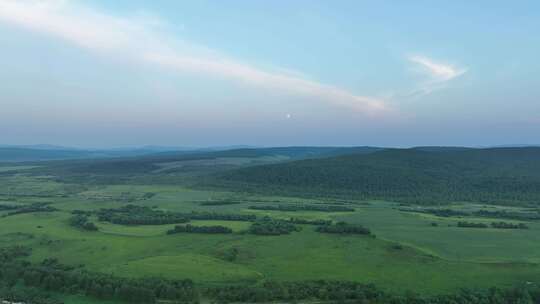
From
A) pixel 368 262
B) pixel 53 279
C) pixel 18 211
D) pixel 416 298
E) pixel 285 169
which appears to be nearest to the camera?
pixel 416 298

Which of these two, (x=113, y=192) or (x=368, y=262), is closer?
(x=368, y=262)

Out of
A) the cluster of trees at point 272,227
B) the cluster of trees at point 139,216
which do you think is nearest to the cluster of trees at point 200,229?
the cluster of trees at point 272,227

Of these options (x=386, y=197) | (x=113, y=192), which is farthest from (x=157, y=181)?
(x=386, y=197)

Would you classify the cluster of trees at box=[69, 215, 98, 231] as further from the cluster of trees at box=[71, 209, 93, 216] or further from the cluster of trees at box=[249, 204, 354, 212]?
the cluster of trees at box=[249, 204, 354, 212]

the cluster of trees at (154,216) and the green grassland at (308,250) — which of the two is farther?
the cluster of trees at (154,216)

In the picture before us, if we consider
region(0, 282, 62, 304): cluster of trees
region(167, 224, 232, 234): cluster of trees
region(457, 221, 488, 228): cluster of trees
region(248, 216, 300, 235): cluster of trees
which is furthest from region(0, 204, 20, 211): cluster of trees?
region(457, 221, 488, 228): cluster of trees

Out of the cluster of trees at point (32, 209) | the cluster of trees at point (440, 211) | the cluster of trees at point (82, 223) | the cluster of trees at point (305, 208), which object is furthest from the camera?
the cluster of trees at point (305, 208)

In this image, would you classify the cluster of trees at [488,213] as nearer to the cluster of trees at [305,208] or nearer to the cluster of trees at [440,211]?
the cluster of trees at [440,211]

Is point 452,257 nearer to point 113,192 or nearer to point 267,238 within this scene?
point 267,238
